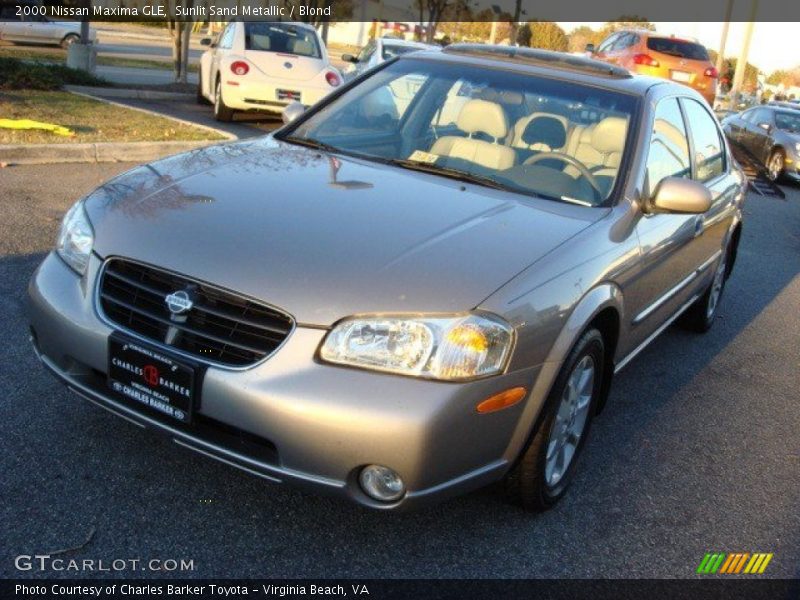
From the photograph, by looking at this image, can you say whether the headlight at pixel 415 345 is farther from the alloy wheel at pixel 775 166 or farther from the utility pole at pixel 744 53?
the utility pole at pixel 744 53

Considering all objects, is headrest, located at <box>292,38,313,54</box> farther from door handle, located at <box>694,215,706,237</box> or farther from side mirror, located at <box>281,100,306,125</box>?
door handle, located at <box>694,215,706,237</box>

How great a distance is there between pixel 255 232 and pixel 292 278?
12.7 inches

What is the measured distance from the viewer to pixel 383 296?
2.81 meters

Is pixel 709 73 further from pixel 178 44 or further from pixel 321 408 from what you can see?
pixel 321 408

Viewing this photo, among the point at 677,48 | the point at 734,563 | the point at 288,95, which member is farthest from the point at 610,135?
the point at 677,48

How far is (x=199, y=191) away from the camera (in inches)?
135

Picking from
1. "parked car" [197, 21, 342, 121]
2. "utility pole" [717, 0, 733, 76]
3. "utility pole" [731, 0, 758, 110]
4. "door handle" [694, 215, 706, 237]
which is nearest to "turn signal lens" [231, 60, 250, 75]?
"parked car" [197, 21, 342, 121]

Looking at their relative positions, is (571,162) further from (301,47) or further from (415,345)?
(301,47)

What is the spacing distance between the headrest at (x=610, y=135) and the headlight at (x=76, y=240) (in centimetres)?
222

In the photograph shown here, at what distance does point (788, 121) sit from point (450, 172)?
15.5m

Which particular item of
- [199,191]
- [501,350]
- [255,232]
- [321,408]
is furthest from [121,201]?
[501,350]

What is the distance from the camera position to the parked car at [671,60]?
1848cm

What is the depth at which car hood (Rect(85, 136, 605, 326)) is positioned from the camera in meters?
2.84

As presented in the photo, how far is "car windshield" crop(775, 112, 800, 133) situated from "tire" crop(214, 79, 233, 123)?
10377 mm
